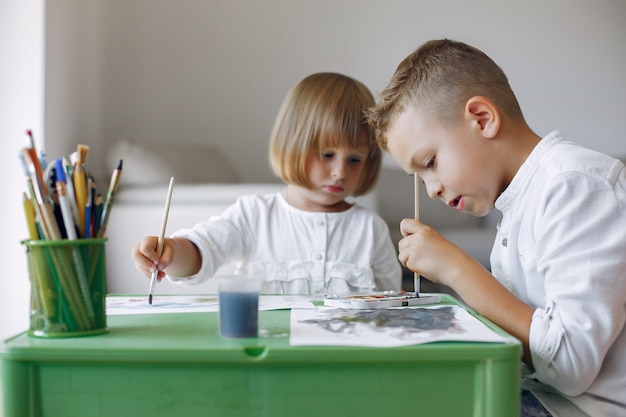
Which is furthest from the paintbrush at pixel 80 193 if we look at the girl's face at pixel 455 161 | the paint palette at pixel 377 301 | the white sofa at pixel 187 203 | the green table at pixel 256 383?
the white sofa at pixel 187 203

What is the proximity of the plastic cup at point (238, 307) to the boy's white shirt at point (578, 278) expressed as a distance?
1.00 ft

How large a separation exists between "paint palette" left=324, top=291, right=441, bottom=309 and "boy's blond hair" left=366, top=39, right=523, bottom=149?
0.24 m

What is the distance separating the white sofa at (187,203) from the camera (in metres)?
1.82

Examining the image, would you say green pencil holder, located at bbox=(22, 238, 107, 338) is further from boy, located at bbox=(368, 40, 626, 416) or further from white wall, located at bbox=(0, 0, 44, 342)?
white wall, located at bbox=(0, 0, 44, 342)

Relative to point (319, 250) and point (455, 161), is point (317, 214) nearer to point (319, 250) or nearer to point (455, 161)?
point (319, 250)

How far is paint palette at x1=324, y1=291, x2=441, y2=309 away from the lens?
2.81 ft

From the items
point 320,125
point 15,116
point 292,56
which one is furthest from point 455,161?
point 292,56

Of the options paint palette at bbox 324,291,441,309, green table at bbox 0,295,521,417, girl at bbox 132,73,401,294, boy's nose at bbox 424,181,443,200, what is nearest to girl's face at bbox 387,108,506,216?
boy's nose at bbox 424,181,443,200

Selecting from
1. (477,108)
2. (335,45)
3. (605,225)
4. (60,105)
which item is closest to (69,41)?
(60,105)

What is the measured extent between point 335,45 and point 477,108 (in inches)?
66.6

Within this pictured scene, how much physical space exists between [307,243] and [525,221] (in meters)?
0.70

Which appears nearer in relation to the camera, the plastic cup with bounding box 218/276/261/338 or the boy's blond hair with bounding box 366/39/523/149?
the plastic cup with bounding box 218/276/261/338

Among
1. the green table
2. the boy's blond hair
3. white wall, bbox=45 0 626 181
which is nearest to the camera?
A: the green table

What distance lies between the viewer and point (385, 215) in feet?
7.55
